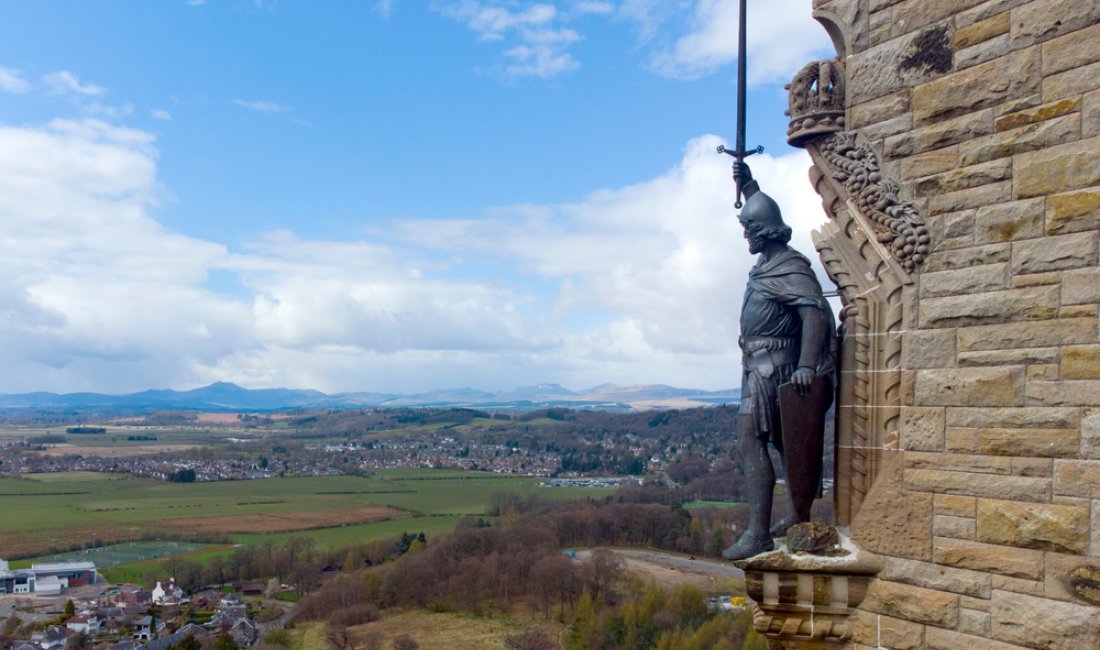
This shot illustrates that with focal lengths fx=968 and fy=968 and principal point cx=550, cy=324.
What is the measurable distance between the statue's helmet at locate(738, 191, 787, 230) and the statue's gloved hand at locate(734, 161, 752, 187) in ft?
0.71

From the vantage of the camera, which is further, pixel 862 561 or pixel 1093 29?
pixel 862 561

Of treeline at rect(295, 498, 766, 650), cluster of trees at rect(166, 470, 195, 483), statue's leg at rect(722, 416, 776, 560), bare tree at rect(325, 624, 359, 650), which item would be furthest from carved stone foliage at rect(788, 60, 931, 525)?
cluster of trees at rect(166, 470, 195, 483)

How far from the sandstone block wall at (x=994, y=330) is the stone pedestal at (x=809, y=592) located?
0.12 meters

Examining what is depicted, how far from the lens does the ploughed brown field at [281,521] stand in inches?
3361

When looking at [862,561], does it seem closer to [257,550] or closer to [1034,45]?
[1034,45]

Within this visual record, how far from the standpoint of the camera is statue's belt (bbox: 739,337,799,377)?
615 centimetres

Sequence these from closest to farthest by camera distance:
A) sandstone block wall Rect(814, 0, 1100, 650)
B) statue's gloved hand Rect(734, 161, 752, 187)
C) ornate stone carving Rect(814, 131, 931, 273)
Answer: sandstone block wall Rect(814, 0, 1100, 650)
ornate stone carving Rect(814, 131, 931, 273)
statue's gloved hand Rect(734, 161, 752, 187)

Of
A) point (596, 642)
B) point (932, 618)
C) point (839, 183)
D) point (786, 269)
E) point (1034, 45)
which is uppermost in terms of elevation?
point (1034, 45)

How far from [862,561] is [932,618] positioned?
0.51 metres

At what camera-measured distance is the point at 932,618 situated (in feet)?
17.7

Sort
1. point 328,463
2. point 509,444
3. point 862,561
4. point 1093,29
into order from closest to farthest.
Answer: point 1093,29, point 862,561, point 328,463, point 509,444

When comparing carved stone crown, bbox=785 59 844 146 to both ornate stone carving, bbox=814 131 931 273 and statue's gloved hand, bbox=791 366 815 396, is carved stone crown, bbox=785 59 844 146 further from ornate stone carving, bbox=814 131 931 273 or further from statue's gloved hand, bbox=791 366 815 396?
statue's gloved hand, bbox=791 366 815 396

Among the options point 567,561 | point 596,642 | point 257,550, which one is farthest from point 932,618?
point 257,550

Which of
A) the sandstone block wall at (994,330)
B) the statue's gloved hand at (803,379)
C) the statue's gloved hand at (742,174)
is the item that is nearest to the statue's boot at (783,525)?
the sandstone block wall at (994,330)
